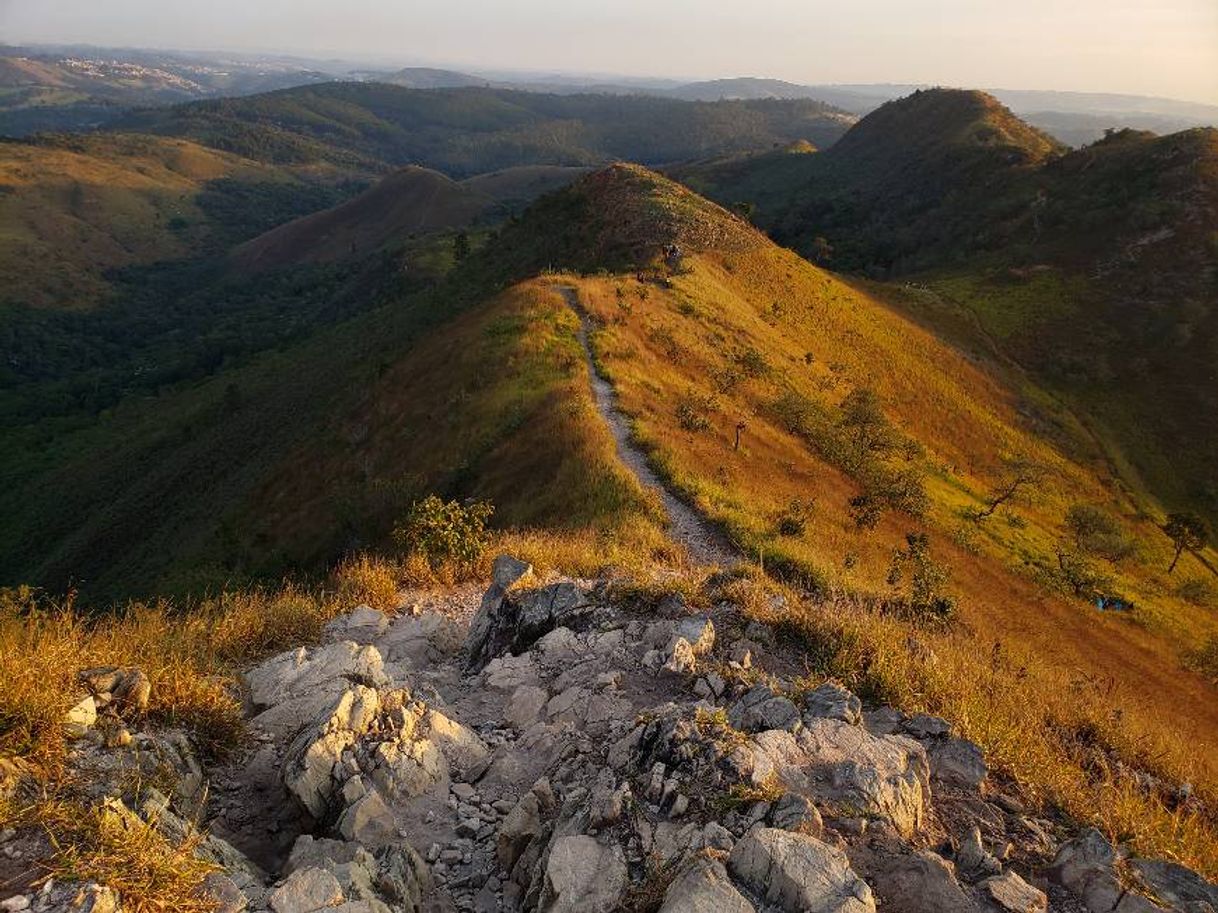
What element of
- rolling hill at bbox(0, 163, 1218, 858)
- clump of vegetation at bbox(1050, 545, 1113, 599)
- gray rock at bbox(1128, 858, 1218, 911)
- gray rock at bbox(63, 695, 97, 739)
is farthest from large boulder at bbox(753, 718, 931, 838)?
clump of vegetation at bbox(1050, 545, 1113, 599)

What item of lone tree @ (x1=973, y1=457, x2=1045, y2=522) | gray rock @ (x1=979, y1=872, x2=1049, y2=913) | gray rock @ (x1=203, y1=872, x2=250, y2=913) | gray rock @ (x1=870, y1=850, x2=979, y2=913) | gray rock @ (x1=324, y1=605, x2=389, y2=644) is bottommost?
lone tree @ (x1=973, y1=457, x2=1045, y2=522)

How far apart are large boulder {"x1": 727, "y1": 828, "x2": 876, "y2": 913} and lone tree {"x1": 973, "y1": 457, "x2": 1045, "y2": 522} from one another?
114 feet

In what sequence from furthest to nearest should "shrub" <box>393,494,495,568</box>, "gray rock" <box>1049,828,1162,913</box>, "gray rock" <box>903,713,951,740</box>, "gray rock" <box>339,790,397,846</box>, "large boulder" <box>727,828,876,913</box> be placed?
"shrub" <box>393,494,495,568</box>, "gray rock" <box>903,713,951,740</box>, "gray rock" <box>339,790,397,846</box>, "gray rock" <box>1049,828,1162,913</box>, "large boulder" <box>727,828,876,913</box>

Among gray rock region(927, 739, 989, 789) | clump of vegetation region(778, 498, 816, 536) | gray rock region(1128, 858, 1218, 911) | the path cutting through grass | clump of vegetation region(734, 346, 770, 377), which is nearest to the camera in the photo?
gray rock region(1128, 858, 1218, 911)

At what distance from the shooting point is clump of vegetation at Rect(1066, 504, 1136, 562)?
37.8 meters

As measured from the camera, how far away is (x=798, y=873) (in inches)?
188

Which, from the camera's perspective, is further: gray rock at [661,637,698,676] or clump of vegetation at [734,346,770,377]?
clump of vegetation at [734,346,770,377]

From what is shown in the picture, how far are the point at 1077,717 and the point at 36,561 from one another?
7414cm

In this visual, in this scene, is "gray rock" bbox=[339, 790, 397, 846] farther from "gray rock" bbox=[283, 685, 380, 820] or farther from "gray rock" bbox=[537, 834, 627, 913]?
"gray rock" bbox=[537, 834, 627, 913]

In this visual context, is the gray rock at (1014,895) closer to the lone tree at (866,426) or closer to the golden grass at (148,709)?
the golden grass at (148,709)

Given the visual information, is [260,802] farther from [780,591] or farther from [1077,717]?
[1077,717]

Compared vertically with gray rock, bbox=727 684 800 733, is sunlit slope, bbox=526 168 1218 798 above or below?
below

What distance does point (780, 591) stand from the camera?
446 inches

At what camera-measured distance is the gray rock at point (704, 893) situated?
4562 mm
